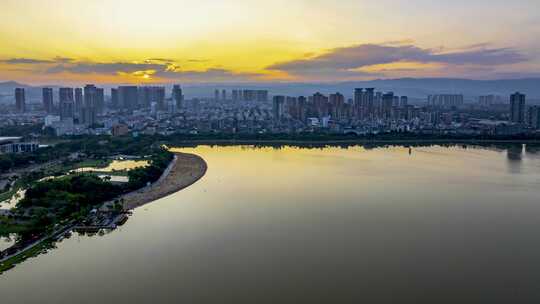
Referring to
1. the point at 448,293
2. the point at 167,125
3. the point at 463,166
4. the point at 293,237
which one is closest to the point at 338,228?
the point at 293,237

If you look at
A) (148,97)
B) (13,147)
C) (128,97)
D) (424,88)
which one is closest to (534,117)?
(13,147)

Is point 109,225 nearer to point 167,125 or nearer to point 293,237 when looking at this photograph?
point 293,237

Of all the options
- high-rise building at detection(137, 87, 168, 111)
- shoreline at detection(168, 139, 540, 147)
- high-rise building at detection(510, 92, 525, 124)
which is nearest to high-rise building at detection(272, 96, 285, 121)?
shoreline at detection(168, 139, 540, 147)

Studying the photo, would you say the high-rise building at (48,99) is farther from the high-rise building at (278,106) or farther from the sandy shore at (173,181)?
the sandy shore at (173,181)

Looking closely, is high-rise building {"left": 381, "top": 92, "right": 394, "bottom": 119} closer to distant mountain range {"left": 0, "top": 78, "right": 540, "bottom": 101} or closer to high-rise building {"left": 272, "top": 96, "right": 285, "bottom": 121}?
high-rise building {"left": 272, "top": 96, "right": 285, "bottom": 121}

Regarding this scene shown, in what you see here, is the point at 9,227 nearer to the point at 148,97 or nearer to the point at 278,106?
the point at 278,106
